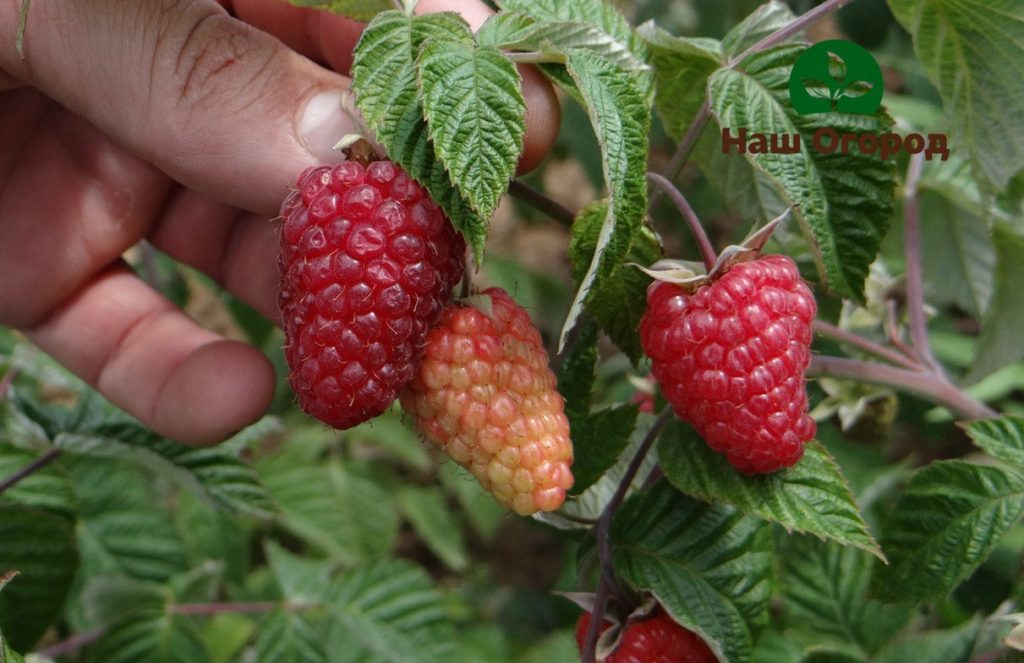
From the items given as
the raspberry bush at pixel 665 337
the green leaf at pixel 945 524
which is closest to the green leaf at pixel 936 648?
the raspberry bush at pixel 665 337

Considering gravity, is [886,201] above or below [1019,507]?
above

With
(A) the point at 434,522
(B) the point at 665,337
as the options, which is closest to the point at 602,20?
(B) the point at 665,337

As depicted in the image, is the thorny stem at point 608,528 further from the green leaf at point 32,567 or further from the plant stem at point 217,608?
the plant stem at point 217,608

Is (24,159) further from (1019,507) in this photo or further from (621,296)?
(1019,507)

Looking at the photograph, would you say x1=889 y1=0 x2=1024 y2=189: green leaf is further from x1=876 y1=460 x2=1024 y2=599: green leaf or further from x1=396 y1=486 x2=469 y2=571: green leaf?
x1=396 y1=486 x2=469 y2=571: green leaf

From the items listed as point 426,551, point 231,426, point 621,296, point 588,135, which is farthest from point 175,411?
point 426,551

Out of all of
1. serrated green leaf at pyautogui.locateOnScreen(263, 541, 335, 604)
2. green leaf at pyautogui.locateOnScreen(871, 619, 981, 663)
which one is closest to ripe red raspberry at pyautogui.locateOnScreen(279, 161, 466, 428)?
green leaf at pyautogui.locateOnScreen(871, 619, 981, 663)

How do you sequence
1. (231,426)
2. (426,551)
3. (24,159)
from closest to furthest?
(231,426)
(24,159)
(426,551)
